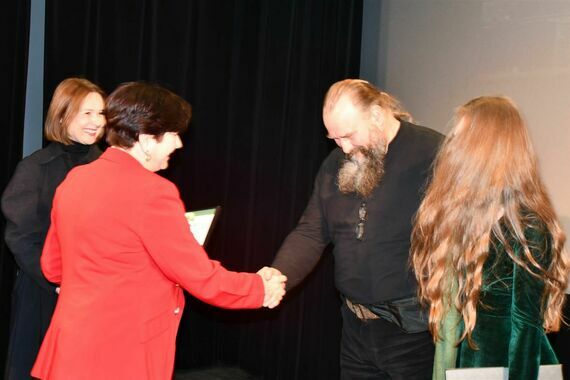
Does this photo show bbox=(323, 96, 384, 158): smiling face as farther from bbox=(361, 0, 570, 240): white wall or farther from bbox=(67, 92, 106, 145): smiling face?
bbox=(67, 92, 106, 145): smiling face

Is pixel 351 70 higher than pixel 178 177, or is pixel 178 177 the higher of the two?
pixel 351 70

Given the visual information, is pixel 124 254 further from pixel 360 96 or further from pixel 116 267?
pixel 360 96

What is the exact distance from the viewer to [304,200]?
473 centimetres

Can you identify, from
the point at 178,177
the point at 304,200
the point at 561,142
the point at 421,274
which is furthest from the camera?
the point at 304,200

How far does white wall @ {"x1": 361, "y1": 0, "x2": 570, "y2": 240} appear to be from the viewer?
3.41 meters

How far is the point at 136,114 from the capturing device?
6.82 ft

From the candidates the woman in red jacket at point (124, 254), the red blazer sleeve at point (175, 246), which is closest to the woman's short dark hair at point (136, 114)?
the woman in red jacket at point (124, 254)

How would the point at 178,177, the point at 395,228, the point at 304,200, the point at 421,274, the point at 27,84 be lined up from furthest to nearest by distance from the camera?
the point at 304,200
the point at 178,177
the point at 27,84
the point at 395,228
the point at 421,274

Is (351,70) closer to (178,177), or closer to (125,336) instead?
(178,177)

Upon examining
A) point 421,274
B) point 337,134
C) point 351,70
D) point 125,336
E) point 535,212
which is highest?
point 351,70

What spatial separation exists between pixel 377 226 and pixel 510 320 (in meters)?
0.68

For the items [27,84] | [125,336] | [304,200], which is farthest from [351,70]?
[125,336]

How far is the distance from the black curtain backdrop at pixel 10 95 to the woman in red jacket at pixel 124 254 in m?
1.53

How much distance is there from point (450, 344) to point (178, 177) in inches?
95.7
